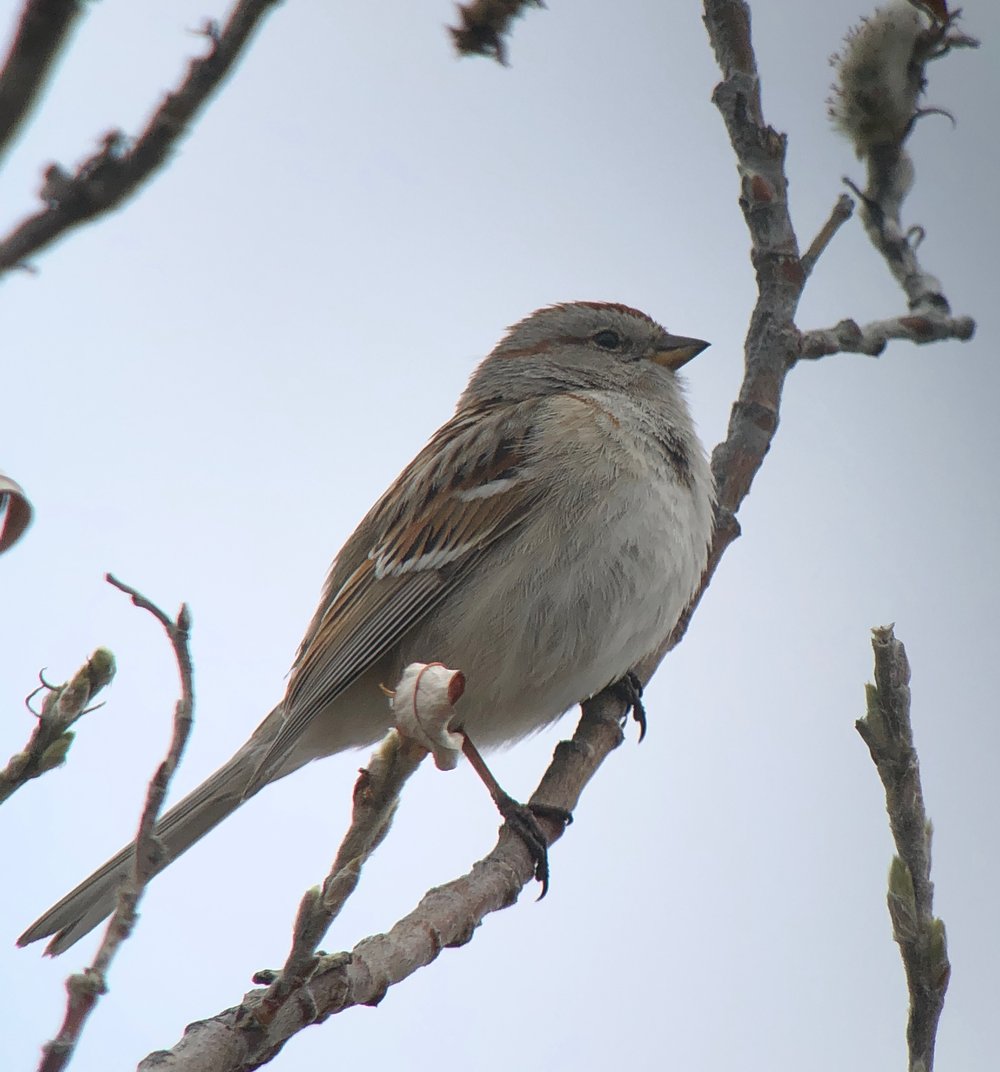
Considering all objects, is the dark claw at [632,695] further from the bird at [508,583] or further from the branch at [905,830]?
the branch at [905,830]

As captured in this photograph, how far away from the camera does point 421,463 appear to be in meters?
4.30

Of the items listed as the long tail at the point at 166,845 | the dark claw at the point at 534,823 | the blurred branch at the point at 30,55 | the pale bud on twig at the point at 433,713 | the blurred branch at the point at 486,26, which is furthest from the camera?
the long tail at the point at 166,845

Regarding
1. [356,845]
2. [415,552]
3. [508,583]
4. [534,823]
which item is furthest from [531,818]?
[356,845]

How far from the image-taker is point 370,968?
1.87 m

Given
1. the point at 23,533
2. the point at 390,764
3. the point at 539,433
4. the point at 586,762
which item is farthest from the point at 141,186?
the point at 539,433

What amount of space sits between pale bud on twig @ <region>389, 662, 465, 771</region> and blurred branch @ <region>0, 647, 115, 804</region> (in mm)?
782

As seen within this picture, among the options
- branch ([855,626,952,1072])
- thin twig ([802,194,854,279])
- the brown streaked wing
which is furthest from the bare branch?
branch ([855,626,952,1072])

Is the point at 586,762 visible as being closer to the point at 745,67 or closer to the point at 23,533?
the point at 745,67

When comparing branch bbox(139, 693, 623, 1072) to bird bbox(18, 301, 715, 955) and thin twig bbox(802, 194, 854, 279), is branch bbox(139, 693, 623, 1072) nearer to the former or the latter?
bird bbox(18, 301, 715, 955)

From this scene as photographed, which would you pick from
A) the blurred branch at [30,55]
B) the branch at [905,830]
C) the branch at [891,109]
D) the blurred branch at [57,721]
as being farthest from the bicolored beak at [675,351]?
the blurred branch at [30,55]

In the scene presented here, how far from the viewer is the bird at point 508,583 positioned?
3.62 m

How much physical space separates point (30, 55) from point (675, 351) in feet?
13.3

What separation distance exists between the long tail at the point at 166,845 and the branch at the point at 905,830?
1.94 metres

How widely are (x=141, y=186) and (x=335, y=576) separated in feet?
12.2
